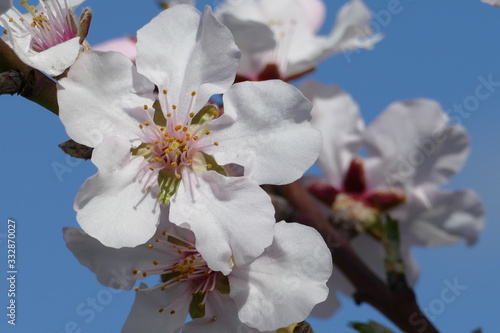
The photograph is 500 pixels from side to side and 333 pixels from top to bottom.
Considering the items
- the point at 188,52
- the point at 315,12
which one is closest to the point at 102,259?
the point at 188,52

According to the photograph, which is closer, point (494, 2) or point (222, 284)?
point (494, 2)

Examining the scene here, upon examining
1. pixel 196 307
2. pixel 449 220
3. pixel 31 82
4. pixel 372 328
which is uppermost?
pixel 31 82

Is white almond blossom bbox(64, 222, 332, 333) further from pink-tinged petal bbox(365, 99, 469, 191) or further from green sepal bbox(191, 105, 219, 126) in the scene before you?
pink-tinged petal bbox(365, 99, 469, 191)

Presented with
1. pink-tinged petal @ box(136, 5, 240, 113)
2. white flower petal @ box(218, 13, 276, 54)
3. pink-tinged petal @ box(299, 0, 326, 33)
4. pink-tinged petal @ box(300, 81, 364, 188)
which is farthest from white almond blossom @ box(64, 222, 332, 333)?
pink-tinged petal @ box(299, 0, 326, 33)

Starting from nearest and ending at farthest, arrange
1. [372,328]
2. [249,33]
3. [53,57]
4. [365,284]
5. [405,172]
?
[53,57], [372,328], [365,284], [249,33], [405,172]

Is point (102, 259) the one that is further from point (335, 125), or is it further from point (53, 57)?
point (335, 125)
